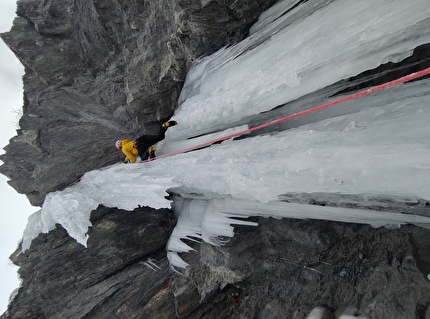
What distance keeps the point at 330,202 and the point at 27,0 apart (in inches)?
366

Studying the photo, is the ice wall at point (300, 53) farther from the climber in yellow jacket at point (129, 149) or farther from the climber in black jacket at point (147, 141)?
the climber in yellow jacket at point (129, 149)

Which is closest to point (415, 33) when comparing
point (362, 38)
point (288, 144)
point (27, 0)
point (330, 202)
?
point (362, 38)

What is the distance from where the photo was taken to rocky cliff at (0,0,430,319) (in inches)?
163

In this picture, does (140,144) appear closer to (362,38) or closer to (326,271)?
(326,271)

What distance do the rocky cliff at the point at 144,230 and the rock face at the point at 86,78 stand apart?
30 millimetres

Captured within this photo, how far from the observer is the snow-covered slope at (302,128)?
8.70 ft

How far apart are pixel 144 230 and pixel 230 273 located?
104 inches

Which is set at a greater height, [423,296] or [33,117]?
[33,117]

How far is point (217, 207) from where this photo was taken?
5.48 m

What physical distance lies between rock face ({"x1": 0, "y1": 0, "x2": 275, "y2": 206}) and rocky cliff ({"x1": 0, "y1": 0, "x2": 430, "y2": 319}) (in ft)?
0.10

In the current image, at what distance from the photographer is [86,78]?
8.27 m

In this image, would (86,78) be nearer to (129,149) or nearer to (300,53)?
(129,149)

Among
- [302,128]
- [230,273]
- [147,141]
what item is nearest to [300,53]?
[302,128]

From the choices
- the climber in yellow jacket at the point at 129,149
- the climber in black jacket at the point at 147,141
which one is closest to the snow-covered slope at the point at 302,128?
the climber in black jacket at the point at 147,141
